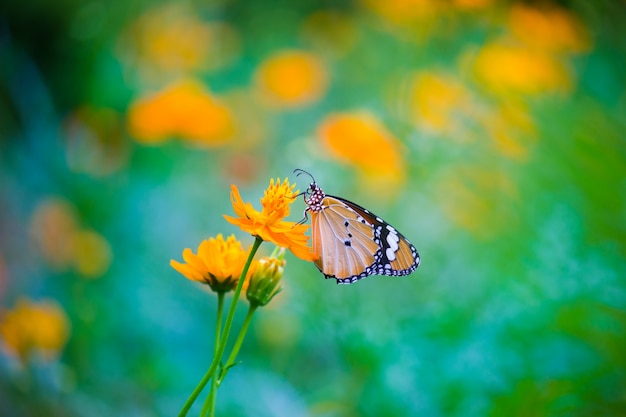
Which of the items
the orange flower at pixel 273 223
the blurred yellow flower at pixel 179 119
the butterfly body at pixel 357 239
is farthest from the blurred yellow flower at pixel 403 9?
the orange flower at pixel 273 223

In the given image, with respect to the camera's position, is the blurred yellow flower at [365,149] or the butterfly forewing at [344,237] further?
the blurred yellow flower at [365,149]

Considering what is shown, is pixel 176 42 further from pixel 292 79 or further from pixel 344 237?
pixel 344 237

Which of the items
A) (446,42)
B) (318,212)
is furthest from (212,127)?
(318,212)

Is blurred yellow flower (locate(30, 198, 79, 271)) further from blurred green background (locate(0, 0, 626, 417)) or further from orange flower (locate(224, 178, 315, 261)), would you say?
orange flower (locate(224, 178, 315, 261))

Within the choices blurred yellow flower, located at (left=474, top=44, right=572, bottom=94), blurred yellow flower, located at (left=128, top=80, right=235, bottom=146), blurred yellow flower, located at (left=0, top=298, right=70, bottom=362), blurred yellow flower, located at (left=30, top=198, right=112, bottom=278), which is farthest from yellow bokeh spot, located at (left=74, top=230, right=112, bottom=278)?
blurred yellow flower, located at (left=474, top=44, right=572, bottom=94)

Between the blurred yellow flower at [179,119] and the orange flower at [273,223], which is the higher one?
the blurred yellow flower at [179,119]

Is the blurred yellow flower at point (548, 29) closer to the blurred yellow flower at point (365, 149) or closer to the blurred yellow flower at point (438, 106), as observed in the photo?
the blurred yellow flower at point (438, 106)

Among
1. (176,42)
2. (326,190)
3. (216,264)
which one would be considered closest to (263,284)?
(216,264)
